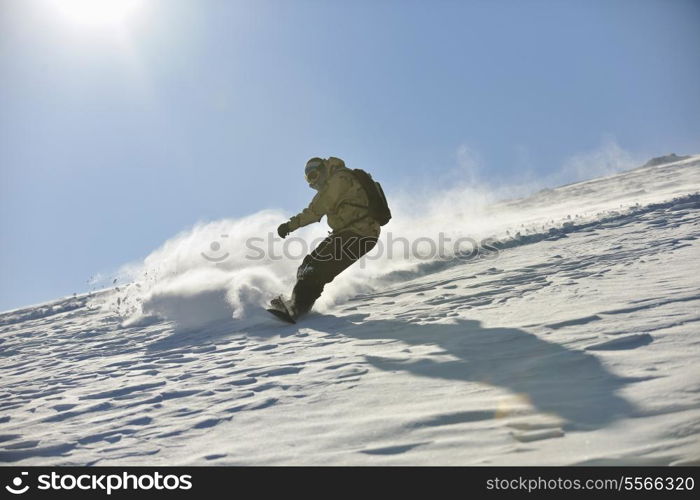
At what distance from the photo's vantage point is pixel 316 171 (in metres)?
7.77

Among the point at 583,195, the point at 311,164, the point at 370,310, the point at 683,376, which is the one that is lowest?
the point at 683,376

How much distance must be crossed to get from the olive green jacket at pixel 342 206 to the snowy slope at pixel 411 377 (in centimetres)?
123

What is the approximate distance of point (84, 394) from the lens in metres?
4.82

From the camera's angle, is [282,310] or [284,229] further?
[284,229]

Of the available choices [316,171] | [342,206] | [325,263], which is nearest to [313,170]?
[316,171]

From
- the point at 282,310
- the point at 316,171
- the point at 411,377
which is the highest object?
the point at 316,171

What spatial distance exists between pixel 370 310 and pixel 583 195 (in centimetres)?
1636

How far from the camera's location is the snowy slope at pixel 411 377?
8.79 feet

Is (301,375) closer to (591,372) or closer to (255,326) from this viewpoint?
(591,372)

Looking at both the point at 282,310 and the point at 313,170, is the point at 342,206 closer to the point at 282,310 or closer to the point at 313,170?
the point at 313,170

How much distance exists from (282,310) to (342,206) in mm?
1755
